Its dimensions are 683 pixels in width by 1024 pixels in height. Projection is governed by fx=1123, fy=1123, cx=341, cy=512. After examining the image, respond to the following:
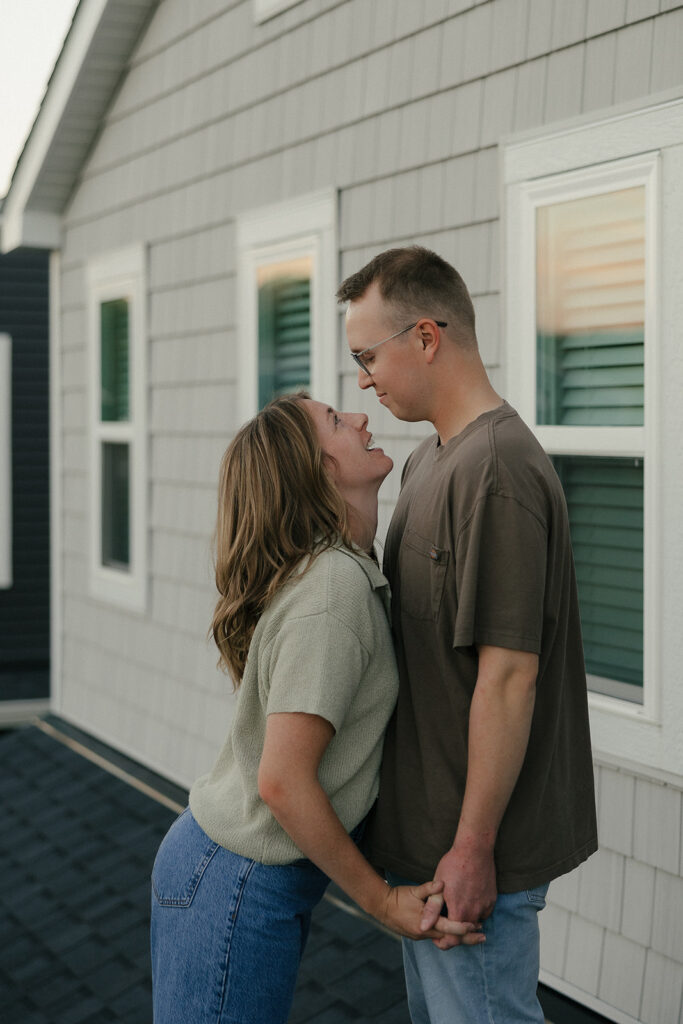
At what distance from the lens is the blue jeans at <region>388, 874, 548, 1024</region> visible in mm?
1782

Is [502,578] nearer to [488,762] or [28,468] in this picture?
[488,762]

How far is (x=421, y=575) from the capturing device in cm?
188

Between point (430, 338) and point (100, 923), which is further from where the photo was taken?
point (100, 923)

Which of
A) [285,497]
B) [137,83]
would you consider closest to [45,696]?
[137,83]

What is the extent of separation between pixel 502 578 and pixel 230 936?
723mm

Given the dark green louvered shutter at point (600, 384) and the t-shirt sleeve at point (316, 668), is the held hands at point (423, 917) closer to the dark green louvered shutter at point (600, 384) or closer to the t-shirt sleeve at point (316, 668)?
the t-shirt sleeve at point (316, 668)

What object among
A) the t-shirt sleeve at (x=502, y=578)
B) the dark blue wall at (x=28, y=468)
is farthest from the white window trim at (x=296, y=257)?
the dark blue wall at (x=28, y=468)

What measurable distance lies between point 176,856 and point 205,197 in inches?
155

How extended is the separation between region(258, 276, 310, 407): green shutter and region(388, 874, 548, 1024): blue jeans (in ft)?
10.1

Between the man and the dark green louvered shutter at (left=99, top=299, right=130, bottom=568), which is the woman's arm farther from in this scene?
the dark green louvered shutter at (left=99, top=299, right=130, bottom=568)

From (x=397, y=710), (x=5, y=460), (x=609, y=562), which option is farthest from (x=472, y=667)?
(x=5, y=460)

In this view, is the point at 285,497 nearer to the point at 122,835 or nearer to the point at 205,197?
the point at 122,835

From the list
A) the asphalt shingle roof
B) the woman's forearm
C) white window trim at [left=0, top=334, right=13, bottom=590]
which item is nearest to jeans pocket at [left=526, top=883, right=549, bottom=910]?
the woman's forearm

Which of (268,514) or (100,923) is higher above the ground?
(268,514)
